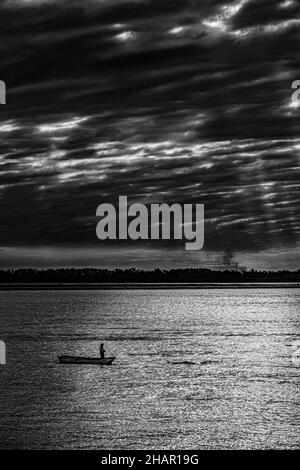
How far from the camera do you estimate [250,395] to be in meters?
81.2

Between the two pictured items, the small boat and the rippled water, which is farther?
the small boat

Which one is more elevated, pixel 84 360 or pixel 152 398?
pixel 84 360

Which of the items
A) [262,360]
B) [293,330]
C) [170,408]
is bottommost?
[170,408]

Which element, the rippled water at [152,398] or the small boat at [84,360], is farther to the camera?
the small boat at [84,360]

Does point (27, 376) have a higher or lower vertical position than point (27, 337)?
lower

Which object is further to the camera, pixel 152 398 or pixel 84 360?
pixel 84 360

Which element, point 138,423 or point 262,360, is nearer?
point 138,423

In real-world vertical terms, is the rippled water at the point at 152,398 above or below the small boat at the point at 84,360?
below

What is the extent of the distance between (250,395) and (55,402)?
74.8 feet

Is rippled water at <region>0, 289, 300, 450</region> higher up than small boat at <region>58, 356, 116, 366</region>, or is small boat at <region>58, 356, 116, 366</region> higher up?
small boat at <region>58, 356, 116, 366</region>
